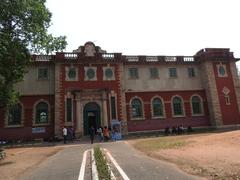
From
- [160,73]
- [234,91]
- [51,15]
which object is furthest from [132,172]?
[234,91]

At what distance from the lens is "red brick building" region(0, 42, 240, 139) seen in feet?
98.2

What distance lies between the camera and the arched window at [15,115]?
29359 mm

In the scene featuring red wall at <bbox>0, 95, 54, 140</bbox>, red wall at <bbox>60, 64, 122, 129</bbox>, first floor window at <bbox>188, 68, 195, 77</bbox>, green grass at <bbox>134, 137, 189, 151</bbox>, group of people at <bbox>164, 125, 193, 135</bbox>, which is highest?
first floor window at <bbox>188, 68, 195, 77</bbox>

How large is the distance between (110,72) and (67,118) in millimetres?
8080

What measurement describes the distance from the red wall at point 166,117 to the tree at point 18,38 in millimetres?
14929

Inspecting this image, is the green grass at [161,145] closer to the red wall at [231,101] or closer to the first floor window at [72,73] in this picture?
the first floor window at [72,73]

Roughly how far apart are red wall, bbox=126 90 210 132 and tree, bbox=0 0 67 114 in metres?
14.9

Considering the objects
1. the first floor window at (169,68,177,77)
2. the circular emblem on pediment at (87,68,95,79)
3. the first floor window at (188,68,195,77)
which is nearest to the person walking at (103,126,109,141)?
the circular emblem on pediment at (87,68,95,79)

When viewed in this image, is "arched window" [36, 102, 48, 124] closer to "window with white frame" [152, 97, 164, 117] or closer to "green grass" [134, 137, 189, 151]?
"window with white frame" [152, 97, 164, 117]

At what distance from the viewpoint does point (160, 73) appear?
3422 cm

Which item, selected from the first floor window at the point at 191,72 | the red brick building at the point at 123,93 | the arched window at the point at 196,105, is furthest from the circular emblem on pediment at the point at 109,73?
the arched window at the point at 196,105

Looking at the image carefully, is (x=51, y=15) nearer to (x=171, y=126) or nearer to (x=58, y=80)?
(x=58, y=80)

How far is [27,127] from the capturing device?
96.1ft

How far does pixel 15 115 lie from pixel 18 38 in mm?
14776
